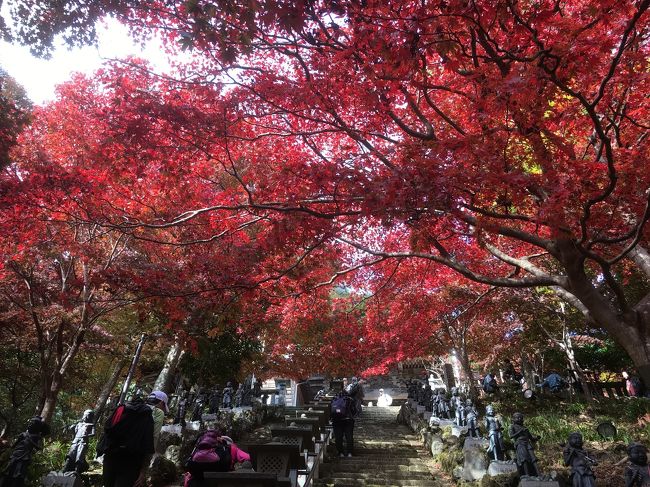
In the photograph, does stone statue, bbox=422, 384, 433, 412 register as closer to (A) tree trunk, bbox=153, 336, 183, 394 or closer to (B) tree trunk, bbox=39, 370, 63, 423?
(A) tree trunk, bbox=153, 336, 183, 394

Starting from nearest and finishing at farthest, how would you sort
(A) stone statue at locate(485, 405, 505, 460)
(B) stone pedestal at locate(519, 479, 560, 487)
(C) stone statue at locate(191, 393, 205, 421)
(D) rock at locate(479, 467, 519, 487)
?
(B) stone pedestal at locate(519, 479, 560, 487)
(D) rock at locate(479, 467, 519, 487)
(A) stone statue at locate(485, 405, 505, 460)
(C) stone statue at locate(191, 393, 205, 421)

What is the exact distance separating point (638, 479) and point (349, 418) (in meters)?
6.32

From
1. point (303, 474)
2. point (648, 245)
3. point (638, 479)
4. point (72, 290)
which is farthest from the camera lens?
point (72, 290)

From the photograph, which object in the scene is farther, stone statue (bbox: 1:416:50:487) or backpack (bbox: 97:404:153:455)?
stone statue (bbox: 1:416:50:487)

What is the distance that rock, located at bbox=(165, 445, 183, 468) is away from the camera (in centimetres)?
896

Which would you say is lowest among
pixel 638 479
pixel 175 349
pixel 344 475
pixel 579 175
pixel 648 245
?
pixel 344 475

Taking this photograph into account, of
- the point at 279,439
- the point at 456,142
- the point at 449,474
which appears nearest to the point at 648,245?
the point at 456,142

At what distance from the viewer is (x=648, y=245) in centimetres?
653

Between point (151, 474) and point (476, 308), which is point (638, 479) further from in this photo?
point (476, 308)

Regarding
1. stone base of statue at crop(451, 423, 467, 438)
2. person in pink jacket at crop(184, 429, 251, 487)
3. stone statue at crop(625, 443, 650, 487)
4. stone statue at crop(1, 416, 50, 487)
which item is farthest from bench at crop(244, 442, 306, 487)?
stone base of statue at crop(451, 423, 467, 438)

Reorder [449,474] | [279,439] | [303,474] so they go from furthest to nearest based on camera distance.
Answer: [449,474], [303,474], [279,439]

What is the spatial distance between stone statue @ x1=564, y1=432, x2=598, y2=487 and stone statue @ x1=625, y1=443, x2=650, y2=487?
42 cm

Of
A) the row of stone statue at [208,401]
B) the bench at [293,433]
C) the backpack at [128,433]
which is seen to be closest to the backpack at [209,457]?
the backpack at [128,433]

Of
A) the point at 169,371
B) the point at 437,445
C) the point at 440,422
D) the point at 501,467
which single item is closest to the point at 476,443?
the point at 501,467
